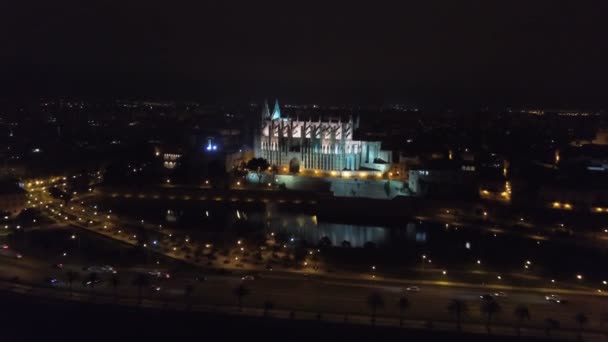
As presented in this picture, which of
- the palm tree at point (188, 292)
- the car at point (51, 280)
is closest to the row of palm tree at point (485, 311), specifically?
the palm tree at point (188, 292)

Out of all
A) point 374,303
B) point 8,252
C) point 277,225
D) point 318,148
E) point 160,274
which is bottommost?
point 374,303

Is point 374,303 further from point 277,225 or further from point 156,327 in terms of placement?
point 277,225

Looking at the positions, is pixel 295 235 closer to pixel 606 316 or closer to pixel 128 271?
pixel 128 271

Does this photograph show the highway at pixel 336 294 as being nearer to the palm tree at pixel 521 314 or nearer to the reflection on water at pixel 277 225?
the palm tree at pixel 521 314

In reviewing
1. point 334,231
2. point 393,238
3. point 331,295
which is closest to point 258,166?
point 334,231

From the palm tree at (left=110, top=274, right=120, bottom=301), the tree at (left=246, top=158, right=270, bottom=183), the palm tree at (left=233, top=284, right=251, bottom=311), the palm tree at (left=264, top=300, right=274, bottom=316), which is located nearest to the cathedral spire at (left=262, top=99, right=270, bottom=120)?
the tree at (left=246, top=158, right=270, bottom=183)

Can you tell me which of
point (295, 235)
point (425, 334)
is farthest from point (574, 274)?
point (295, 235)

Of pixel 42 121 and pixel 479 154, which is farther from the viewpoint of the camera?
pixel 42 121
